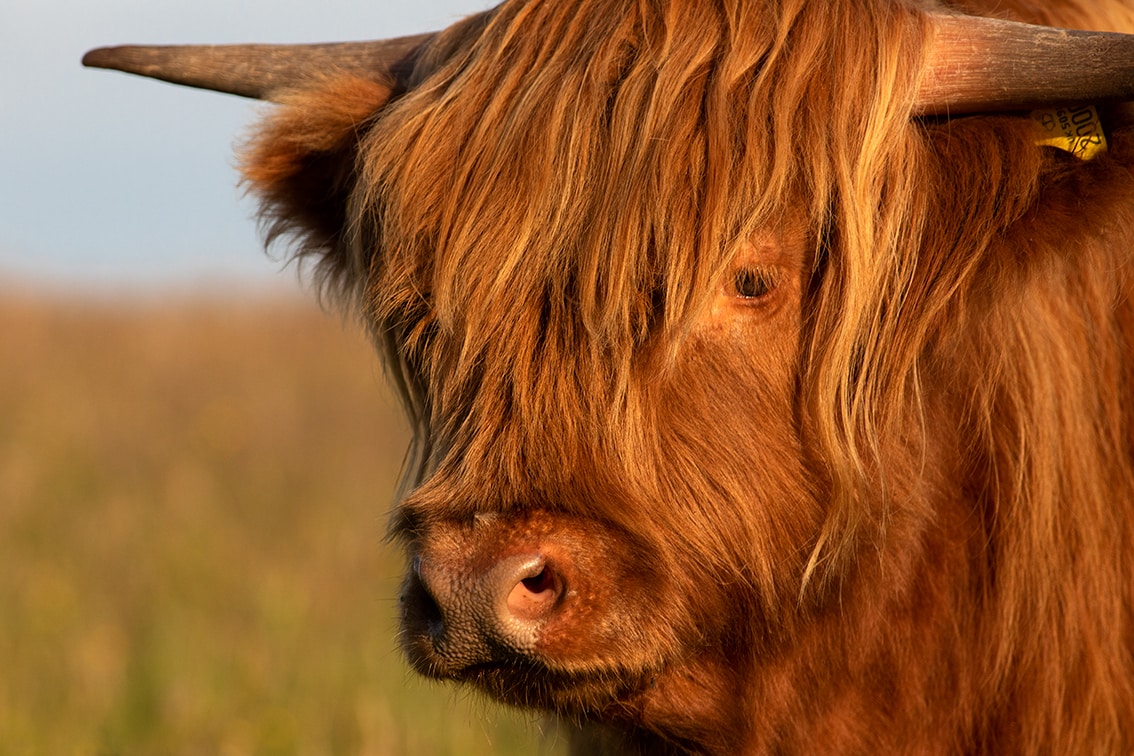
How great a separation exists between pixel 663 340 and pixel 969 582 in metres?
0.68

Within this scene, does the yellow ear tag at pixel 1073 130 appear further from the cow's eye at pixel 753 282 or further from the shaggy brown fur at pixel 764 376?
the cow's eye at pixel 753 282

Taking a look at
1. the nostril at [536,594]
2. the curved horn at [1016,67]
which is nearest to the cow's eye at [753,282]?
the curved horn at [1016,67]

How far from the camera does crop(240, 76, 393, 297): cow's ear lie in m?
2.57

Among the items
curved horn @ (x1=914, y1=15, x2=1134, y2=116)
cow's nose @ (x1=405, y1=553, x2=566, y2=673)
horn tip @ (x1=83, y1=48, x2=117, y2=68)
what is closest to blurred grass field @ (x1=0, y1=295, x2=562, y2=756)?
cow's nose @ (x1=405, y1=553, x2=566, y2=673)

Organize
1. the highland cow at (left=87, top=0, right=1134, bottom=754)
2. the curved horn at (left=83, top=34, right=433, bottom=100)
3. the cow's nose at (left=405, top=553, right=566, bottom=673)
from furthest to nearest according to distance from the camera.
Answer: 1. the curved horn at (left=83, top=34, right=433, bottom=100)
2. the highland cow at (left=87, top=0, right=1134, bottom=754)
3. the cow's nose at (left=405, top=553, right=566, bottom=673)

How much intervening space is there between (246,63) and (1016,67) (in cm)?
144

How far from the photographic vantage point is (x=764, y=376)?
210 cm

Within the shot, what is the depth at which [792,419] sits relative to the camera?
212 centimetres

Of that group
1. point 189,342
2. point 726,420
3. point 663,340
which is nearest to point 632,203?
point 663,340

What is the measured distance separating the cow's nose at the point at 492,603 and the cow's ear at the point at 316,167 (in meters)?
0.78

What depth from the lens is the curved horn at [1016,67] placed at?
1.95 m

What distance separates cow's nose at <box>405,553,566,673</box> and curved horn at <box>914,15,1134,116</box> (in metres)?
0.90

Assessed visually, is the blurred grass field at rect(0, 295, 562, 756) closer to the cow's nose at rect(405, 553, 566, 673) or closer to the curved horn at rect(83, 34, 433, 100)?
the cow's nose at rect(405, 553, 566, 673)

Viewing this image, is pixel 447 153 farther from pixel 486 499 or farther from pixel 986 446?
pixel 986 446
